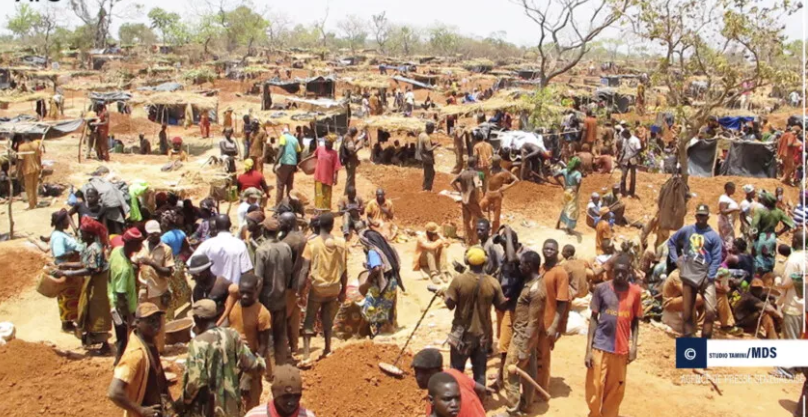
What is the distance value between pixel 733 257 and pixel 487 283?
14.2 feet

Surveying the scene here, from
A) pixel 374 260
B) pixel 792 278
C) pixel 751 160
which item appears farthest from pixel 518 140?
pixel 792 278

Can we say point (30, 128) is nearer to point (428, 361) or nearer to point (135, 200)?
point (135, 200)

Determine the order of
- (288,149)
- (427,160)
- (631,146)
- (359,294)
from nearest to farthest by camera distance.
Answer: (359,294) < (288,149) < (631,146) < (427,160)

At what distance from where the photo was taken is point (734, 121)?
75.4 feet

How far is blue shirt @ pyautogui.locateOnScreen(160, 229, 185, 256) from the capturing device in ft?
24.3

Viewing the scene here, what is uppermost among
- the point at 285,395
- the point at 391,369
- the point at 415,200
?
the point at 285,395

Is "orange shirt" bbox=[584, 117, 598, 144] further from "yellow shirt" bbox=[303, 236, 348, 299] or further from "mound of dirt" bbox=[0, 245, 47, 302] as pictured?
"mound of dirt" bbox=[0, 245, 47, 302]

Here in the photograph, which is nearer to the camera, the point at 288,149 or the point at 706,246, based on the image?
the point at 706,246

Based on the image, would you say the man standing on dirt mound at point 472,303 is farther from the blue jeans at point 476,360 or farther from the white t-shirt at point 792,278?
the white t-shirt at point 792,278

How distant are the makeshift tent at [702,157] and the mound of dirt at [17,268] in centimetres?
1456

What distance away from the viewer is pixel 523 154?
15305 mm

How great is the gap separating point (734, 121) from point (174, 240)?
20.8 meters

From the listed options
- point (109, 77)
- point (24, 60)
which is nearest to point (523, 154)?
point (109, 77)

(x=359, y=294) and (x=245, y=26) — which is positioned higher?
(x=245, y=26)
